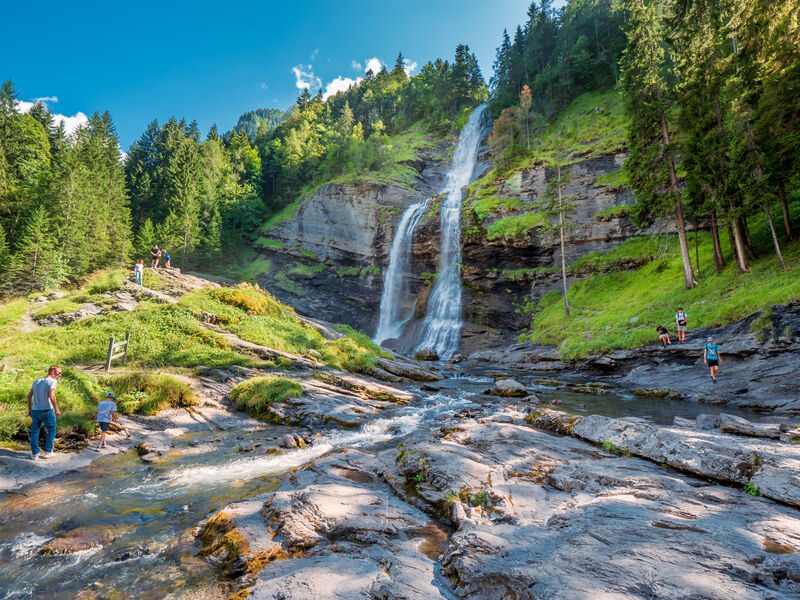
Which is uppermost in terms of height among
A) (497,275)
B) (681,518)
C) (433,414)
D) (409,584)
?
(497,275)

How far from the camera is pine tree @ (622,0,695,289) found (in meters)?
25.5

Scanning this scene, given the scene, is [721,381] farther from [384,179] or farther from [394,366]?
[384,179]

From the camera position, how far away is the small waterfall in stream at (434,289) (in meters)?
35.9

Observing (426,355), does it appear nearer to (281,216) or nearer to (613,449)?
(613,449)

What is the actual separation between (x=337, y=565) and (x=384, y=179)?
5679 cm

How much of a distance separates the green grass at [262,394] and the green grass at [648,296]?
1713 centimetres

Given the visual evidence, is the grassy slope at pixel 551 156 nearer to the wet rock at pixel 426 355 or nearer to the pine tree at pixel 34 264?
the wet rock at pixel 426 355

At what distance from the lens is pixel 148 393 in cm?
1148

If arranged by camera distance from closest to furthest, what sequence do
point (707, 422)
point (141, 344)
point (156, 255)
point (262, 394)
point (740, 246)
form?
point (707, 422)
point (262, 394)
point (141, 344)
point (740, 246)
point (156, 255)

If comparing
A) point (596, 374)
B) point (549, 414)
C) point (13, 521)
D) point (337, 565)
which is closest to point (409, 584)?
point (337, 565)

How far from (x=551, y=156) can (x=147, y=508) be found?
49.9 metres

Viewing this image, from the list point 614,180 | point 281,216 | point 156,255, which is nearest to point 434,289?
point 614,180

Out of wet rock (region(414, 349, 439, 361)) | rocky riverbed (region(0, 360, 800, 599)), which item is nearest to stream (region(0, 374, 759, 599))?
rocky riverbed (region(0, 360, 800, 599))

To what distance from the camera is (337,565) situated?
4086 millimetres
